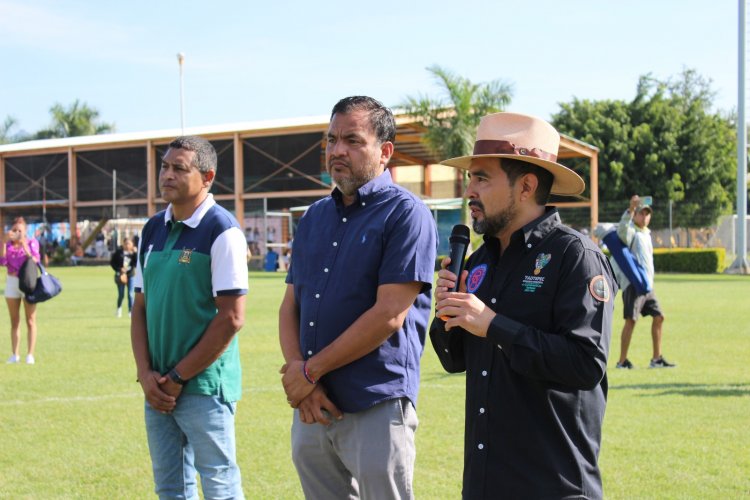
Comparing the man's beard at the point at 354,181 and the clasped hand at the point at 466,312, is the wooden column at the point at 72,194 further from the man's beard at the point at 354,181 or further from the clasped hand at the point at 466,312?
the clasped hand at the point at 466,312

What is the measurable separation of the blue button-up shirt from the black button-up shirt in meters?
0.55

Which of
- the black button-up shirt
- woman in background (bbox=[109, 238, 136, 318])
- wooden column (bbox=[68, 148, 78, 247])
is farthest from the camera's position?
wooden column (bbox=[68, 148, 78, 247])

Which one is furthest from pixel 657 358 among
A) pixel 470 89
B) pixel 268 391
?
pixel 470 89

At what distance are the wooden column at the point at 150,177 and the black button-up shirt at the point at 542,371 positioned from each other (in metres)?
49.4

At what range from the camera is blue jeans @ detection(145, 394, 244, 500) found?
4.27m

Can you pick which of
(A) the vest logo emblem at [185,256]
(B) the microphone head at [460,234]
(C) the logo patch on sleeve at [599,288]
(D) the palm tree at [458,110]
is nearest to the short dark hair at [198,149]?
(A) the vest logo emblem at [185,256]

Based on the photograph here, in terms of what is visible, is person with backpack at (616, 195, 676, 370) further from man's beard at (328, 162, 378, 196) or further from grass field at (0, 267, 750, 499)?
man's beard at (328, 162, 378, 196)

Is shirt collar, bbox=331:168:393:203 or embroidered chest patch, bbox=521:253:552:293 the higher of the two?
shirt collar, bbox=331:168:393:203

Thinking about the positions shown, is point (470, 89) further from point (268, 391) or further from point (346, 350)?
point (346, 350)

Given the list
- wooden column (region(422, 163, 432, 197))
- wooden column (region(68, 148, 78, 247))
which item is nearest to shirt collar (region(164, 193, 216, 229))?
wooden column (region(422, 163, 432, 197))

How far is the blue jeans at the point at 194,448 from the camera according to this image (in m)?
4.27

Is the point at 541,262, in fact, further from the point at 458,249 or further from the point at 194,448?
the point at 194,448

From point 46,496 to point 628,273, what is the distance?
7951 millimetres

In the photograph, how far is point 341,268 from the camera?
371 centimetres
